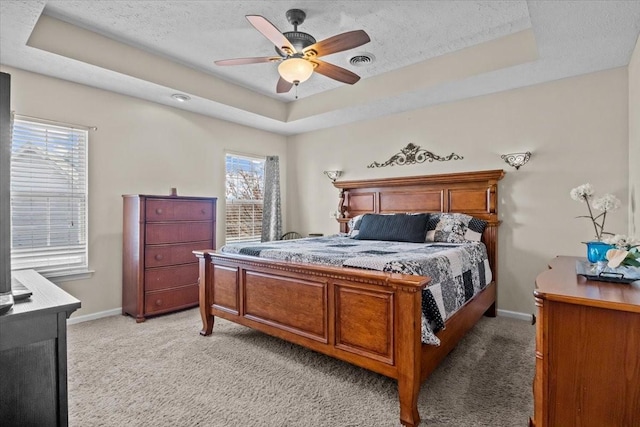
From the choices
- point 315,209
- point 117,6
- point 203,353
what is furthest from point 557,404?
point 315,209

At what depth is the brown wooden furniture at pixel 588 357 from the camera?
1315 millimetres

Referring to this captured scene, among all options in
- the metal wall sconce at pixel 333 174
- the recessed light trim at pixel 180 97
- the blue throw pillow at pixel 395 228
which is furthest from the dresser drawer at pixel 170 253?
the metal wall sconce at pixel 333 174

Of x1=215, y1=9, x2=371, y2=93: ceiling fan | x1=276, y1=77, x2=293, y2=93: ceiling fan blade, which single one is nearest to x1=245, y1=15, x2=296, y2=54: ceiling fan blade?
x1=215, y1=9, x2=371, y2=93: ceiling fan

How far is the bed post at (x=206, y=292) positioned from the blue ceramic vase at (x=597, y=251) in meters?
2.91

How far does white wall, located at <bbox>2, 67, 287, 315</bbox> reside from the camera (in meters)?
3.28

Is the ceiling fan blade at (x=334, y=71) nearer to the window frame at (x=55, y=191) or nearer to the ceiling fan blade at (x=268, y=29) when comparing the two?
the ceiling fan blade at (x=268, y=29)

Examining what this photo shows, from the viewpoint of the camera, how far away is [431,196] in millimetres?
4059

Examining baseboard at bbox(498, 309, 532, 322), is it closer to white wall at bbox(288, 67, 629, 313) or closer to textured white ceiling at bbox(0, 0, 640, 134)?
white wall at bbox(288, 67, 629, 313)

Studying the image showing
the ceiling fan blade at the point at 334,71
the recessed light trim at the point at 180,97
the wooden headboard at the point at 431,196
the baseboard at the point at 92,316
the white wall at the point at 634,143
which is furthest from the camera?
the recessed light trim at the point at 180,97

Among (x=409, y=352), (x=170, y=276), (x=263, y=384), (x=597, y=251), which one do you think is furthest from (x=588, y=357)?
(x=170, y=276)

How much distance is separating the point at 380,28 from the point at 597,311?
8.58ft

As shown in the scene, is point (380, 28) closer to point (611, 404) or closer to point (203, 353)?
point (611, 404)

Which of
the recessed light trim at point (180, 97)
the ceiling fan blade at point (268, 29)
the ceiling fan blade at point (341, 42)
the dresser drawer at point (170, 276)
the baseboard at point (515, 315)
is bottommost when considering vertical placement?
the baseboard at point (515, 315)

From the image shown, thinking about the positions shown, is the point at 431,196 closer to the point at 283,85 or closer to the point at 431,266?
the point at 431,266
